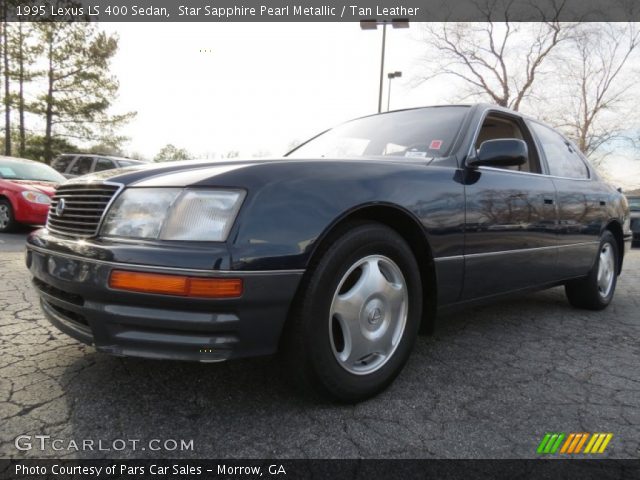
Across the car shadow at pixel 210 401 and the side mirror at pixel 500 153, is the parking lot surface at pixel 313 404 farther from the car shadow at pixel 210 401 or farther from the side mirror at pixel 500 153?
the side mirror at pixel 500 153

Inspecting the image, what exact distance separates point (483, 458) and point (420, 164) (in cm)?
135

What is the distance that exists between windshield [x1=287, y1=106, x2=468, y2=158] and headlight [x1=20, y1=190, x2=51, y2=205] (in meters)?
5.73

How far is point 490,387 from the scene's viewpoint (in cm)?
209

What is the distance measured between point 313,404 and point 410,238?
89 centimetres

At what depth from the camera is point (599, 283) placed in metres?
3.79

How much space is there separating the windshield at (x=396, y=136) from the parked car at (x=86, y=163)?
861cm

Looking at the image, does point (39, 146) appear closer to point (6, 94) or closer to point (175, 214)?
point (6, 94)

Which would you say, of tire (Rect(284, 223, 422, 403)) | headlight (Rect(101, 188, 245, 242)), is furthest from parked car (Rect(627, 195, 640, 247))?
headlight (Rect(101, 188, 245, 242))

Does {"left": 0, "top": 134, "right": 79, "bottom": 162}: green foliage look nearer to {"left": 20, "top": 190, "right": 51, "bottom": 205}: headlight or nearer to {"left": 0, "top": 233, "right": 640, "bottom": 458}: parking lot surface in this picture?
{"left": 20, "top": 190, "right": 51, "bottom": 205}: headlight

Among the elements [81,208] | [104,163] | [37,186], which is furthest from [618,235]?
[104,163]

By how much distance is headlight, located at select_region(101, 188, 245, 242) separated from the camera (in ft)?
5.04

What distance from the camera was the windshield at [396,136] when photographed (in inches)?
101

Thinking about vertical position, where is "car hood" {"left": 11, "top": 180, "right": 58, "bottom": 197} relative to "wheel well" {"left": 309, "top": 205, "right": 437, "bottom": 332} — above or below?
above

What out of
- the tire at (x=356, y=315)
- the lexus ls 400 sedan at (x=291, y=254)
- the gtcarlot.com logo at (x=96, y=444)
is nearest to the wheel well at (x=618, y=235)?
the lexus ls 400 sedan at (x=291, y=254)
